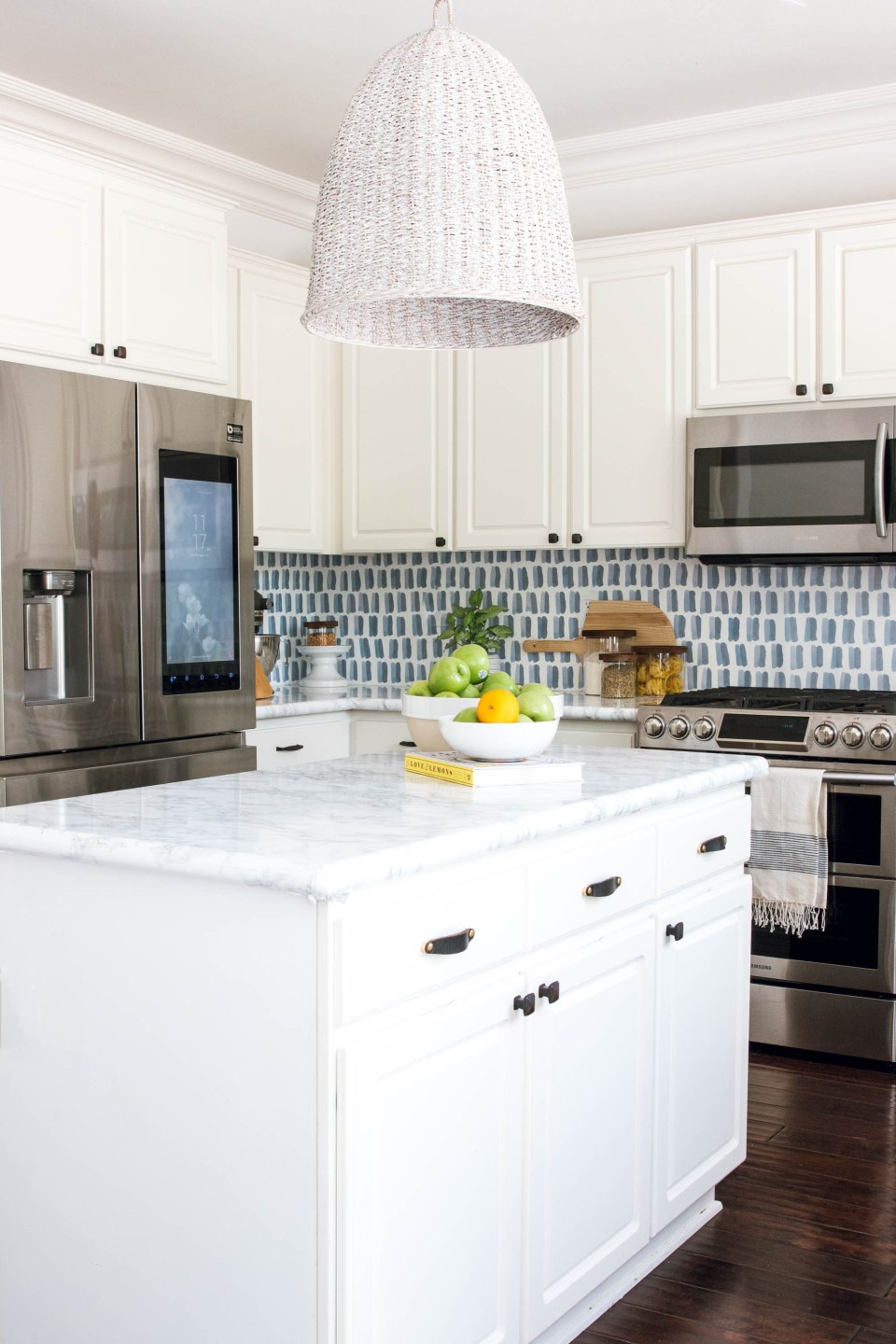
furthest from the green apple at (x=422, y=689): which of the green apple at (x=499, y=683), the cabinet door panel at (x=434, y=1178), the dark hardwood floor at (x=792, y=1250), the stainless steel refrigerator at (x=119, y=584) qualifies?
the stainless steel refrigerator at (x=119, y=584)

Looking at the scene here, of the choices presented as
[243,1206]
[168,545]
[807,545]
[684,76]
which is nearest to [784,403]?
[807,545]

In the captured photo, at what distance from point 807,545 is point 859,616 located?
41cm

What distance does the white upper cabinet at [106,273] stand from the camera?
3.50 m

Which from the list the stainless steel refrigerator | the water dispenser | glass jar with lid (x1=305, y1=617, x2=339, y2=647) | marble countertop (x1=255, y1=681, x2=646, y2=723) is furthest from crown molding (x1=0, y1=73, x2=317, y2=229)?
marble countertop (x1=255, y1=681, x2=646, y2=723)

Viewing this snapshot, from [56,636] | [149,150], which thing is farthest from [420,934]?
[149,150]

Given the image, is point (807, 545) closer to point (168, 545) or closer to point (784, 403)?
point (784, 403)

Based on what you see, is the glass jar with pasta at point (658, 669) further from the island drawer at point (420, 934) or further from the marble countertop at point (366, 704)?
the island drawer at point (420, 934)

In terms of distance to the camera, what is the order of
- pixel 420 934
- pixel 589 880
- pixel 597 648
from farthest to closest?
pixel 597 648
pixel 589 880
pixel 420 934

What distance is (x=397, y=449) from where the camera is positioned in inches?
194

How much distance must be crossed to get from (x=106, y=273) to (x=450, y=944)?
→ 263 centimetres

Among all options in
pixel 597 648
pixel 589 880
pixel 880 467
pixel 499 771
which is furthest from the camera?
pixel 597 648

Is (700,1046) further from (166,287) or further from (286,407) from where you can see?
(286,407)

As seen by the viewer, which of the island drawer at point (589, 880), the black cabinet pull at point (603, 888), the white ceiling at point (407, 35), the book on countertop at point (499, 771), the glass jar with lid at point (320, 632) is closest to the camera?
the island drawer at point (589, 880)

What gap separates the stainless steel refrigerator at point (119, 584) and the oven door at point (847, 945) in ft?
5.50
